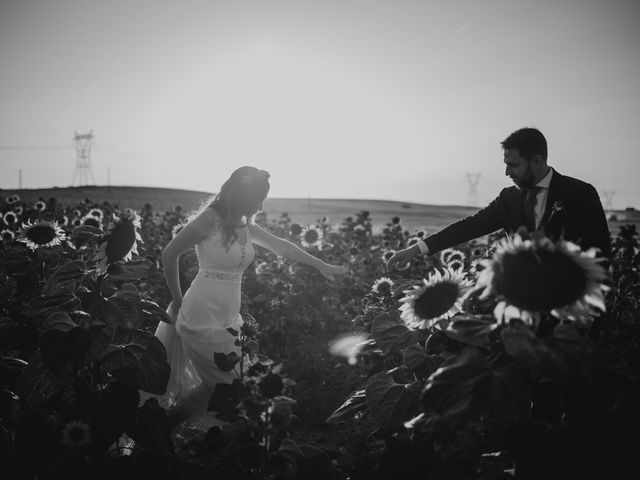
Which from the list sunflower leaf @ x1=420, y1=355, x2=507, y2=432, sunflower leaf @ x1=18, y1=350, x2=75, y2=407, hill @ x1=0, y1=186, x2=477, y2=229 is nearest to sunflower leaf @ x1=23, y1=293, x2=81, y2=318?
sunflower leaf @ x1=18, y1=350, x2=75, y2=407

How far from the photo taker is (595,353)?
4.81ft

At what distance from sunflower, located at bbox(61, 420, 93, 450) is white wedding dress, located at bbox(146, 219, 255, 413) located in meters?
0.98

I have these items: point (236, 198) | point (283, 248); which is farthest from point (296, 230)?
point (236, 198)

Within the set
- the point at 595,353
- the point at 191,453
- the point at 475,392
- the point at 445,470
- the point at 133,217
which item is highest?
the point at 133,217

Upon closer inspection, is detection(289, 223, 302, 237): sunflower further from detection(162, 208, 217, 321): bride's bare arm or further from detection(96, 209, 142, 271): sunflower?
detection(96, 209, 142, 271): sunflower

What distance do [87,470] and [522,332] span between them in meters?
2.25

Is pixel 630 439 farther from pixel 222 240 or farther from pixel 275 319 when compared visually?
pixel 275 319

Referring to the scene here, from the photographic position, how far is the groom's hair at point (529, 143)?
9.61 ft

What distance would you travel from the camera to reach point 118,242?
256cm

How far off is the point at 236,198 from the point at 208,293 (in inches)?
31.4

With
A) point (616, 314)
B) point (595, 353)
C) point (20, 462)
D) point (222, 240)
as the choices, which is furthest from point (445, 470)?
point (616, 314)

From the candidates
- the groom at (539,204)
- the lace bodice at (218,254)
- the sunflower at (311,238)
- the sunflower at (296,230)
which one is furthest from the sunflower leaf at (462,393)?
the sunflower at (296,230)

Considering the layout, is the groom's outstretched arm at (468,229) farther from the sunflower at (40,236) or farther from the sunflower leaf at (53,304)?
the sunflower at (40,236)

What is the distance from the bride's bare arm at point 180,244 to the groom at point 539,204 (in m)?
1.50
